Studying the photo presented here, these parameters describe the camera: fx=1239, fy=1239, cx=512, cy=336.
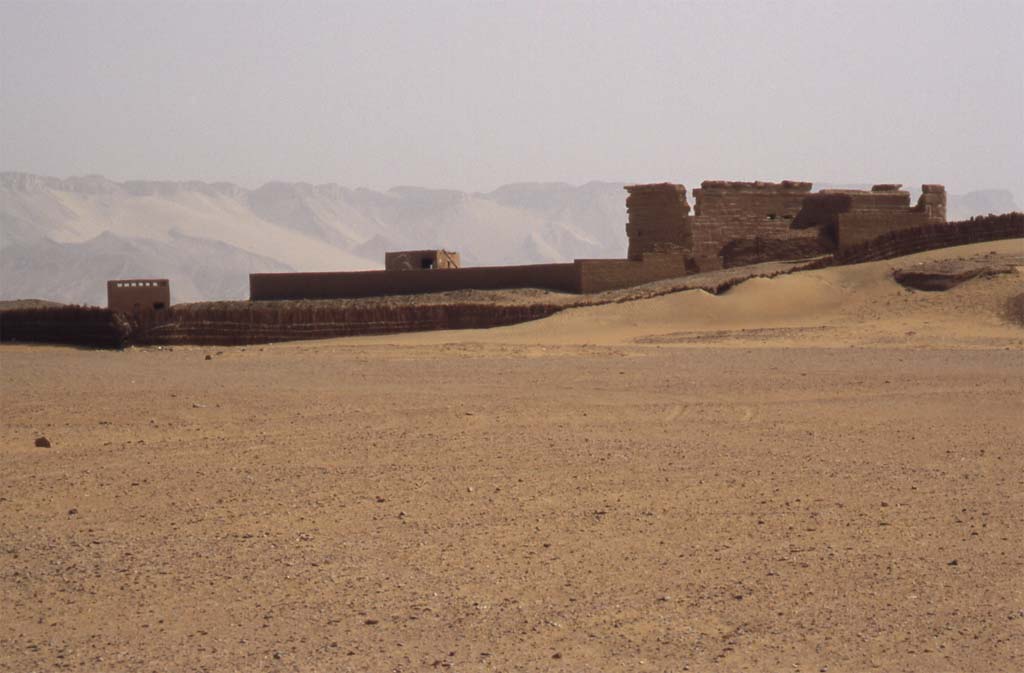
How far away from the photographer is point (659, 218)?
2795 cm

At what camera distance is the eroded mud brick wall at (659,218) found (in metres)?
27.7

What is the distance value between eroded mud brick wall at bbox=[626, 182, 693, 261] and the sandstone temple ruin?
2 centimetres

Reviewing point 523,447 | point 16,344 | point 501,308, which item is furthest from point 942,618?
point 16,344

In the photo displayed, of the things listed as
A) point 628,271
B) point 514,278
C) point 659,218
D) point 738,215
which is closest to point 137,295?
point 514,278

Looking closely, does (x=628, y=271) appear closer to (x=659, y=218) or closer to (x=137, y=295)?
(x=659, y=218)

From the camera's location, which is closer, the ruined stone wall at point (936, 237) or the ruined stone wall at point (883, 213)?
the ruined stone wall at point (936, 237)

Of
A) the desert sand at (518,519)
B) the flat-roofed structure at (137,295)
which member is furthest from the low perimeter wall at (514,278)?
the desert sand at (518,519)

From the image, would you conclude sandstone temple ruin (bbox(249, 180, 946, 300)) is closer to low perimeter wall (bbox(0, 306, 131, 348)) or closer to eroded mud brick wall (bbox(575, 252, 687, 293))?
eroded mud brick wall (bbox(575, 252, 687, 293))

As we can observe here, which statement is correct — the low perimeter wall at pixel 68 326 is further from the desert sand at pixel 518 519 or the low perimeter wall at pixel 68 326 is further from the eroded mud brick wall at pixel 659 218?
the eroded mud brick wall at pixel 659 218

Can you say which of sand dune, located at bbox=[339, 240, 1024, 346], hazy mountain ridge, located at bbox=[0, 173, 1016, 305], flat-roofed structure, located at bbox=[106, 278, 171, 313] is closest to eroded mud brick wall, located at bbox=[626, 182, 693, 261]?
sand dune, located at bbox=[339, 240, 1024, 346]

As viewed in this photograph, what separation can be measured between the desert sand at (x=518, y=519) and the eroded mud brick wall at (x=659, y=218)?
Answer: 1457 centimetres

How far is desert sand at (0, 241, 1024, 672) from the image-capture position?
487 cm

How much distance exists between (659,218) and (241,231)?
10137 centimetres

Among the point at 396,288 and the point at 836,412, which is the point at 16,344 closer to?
the point at 396,288
